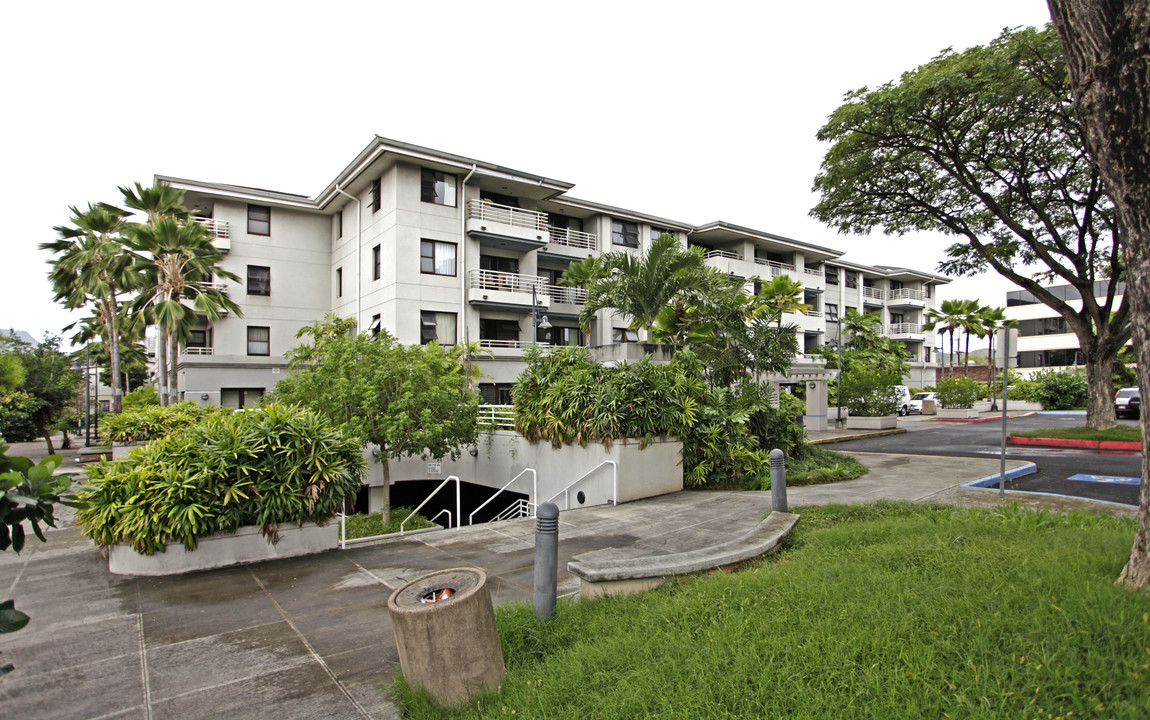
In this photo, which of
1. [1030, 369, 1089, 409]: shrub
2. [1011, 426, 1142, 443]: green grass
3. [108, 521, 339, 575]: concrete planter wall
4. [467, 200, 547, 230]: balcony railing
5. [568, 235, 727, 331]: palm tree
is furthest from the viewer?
[1030, 369, 1089, 409]: shrub

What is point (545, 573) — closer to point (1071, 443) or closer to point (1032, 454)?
point (1032, 454)

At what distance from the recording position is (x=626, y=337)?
33.2 m

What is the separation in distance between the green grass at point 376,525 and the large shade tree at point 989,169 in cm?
1613

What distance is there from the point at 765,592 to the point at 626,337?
28838 mm

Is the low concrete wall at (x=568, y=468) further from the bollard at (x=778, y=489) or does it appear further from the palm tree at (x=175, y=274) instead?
the palm tree at (x=175, y=274)

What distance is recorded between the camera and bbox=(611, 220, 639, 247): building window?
32719 mm

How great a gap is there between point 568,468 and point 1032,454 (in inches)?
534

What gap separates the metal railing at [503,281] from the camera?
25719 mm

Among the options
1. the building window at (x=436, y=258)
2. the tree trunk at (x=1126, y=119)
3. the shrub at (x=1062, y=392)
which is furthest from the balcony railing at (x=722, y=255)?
the tree trunk at (x=1126, y=119)

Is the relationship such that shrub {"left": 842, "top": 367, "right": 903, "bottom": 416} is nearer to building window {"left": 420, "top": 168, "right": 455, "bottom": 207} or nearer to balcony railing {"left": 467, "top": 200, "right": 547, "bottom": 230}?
balcony railing {"left": 467, "top": 200, "right": 547, "bottom": 230}

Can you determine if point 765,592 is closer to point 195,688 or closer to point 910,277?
point 195,688

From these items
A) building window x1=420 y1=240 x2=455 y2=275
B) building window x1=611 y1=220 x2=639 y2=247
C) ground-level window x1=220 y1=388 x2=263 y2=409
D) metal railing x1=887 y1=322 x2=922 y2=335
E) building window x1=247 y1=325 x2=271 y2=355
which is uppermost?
building window x1=611 y1=220 x2=639 y2=247

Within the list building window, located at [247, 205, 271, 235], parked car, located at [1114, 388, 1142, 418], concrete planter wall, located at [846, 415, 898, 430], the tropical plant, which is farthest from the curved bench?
parked car, located at [1114, 388, 1142, 418]

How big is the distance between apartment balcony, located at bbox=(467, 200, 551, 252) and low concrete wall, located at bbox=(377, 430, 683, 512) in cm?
1145
